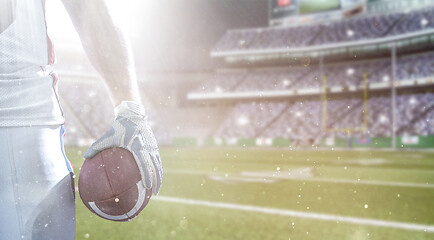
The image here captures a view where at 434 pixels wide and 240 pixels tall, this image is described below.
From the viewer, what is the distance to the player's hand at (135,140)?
1017 mm

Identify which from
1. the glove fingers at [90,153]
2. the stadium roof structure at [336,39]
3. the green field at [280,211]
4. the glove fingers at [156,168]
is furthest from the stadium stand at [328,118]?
the glove fingers at [90,153]

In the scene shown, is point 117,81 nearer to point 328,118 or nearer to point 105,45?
point 105,45

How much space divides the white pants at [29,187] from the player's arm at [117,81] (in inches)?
5.0

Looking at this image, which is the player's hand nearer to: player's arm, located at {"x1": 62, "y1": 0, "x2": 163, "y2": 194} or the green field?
player's arm, located at {"x1": 62, "y1": 0, "x2": 163, "y2": 194}

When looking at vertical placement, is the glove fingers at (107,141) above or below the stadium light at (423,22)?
above

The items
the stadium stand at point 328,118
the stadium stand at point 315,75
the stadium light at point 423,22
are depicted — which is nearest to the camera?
the stadium stand at point 328,118

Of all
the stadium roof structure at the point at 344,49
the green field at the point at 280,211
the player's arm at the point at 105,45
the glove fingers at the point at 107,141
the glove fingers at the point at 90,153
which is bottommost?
the stadium roof structure at the point at 344,49

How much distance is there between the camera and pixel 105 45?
1.05 m

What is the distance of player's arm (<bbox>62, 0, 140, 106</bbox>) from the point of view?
103 cm

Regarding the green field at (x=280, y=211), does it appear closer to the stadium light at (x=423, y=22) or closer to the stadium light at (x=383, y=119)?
the stadium light at (x=383, y=119)

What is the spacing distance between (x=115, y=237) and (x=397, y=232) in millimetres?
2403

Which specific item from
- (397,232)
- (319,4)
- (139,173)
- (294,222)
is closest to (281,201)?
(294,222)

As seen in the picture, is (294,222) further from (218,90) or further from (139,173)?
(218,90)

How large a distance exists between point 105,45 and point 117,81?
98 millimetres
